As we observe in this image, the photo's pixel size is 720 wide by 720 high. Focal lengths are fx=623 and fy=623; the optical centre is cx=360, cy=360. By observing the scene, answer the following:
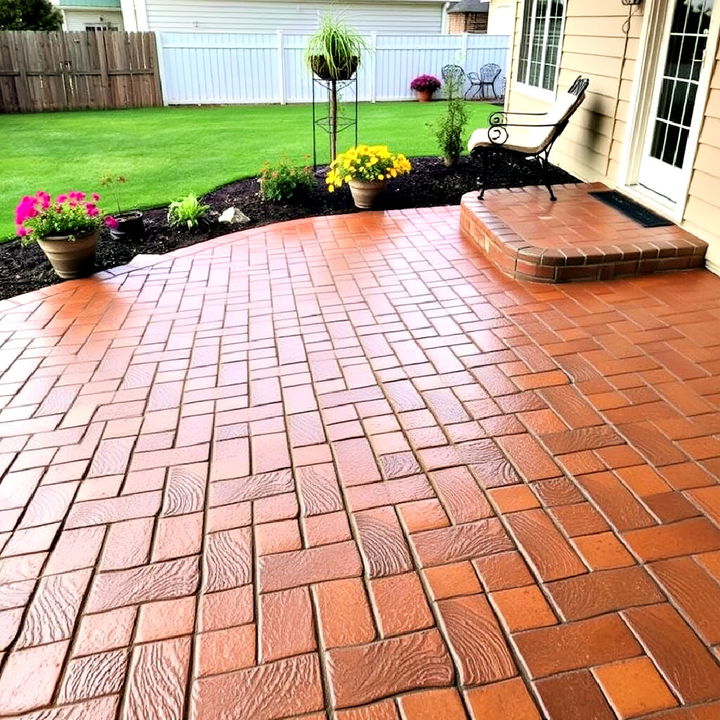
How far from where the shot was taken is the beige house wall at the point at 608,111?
392 cm

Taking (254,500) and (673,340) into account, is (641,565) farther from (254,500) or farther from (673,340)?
(673,340)

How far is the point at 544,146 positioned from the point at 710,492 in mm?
3751

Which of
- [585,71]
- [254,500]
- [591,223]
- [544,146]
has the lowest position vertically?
[254,500]

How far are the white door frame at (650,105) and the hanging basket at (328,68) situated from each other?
258cm

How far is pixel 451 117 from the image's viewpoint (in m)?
6.43

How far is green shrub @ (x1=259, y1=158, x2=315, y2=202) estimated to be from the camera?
5691 mm

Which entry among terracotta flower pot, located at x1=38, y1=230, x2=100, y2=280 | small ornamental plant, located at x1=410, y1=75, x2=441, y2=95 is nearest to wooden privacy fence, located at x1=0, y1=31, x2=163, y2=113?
small ornamental plant, located at x1=410, y1=75, x2=441, y2=95

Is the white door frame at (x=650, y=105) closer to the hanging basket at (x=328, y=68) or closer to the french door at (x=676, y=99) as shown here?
the french door at (x=676, y=99)

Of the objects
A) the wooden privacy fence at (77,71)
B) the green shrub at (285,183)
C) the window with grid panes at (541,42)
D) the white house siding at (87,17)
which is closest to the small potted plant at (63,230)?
the green shrub at (285,183)

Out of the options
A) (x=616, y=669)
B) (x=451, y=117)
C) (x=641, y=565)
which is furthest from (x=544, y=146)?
(x=616, y=669)

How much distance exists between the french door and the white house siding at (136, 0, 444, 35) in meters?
13.0

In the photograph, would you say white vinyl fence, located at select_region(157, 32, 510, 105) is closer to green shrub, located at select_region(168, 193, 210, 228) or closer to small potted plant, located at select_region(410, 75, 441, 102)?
small potted plant, located at select_region(410, 75, 441, 102)

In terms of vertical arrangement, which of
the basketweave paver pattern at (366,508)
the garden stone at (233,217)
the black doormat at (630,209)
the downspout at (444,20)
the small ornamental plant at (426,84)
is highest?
the downspout at (444,20)

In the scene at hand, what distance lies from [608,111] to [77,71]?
11210 mm
